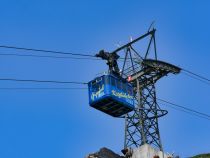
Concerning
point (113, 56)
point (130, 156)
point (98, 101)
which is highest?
point (113, 56)

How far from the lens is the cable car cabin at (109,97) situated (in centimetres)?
5784

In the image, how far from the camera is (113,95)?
58.2 m


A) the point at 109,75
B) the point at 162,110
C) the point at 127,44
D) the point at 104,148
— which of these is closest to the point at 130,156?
the point at 104,148

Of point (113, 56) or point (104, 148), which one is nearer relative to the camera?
point (104, 148)

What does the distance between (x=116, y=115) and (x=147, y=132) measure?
946 cm

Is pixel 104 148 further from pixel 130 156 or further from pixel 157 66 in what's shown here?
pixel 157 66

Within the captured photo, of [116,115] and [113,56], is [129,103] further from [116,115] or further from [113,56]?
[113,56]

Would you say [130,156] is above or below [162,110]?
below

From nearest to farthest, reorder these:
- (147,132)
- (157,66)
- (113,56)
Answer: (113,56), (147,132), (157,66)

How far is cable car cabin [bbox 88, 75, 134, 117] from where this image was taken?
190ft

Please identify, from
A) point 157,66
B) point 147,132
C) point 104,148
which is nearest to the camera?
point 104,148

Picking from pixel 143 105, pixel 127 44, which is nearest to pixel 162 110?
pixel 143 105

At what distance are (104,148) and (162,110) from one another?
45.0 ft

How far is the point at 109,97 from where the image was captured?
57656 millimetres
